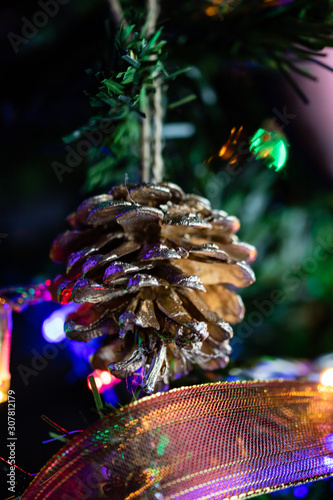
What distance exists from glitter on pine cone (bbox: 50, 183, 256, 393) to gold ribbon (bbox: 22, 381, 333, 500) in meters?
0.03

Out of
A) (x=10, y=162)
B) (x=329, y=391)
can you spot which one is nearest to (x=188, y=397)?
(x=329, y=391)

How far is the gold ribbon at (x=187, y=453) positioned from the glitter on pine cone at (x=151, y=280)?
0.08ft

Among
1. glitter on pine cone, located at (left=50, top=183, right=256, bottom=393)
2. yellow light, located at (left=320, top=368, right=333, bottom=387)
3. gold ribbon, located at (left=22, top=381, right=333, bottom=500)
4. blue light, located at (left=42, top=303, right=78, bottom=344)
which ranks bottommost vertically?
yellow light, located at (left=320, top=368, right=333, bottom=387)

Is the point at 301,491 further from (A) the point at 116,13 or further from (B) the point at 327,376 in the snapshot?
(A) the point at 116,13

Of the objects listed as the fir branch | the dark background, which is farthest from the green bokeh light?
the fir branch

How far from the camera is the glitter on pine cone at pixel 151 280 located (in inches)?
9.1

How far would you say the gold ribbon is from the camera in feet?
0.66

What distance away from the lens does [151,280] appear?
22 cm

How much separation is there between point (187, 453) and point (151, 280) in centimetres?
11

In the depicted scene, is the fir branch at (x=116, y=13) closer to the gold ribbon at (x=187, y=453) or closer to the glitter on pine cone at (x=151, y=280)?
the glitter on pine cone at (x=151, y=280)

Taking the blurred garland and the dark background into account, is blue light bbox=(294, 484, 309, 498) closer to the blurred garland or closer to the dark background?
the dark background

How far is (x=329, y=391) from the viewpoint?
0.30 m

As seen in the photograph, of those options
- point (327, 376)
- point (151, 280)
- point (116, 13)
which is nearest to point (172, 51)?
point (116, 13)

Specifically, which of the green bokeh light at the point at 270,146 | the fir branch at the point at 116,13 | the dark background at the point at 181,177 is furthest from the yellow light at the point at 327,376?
the fir branch at the point at 116,13
